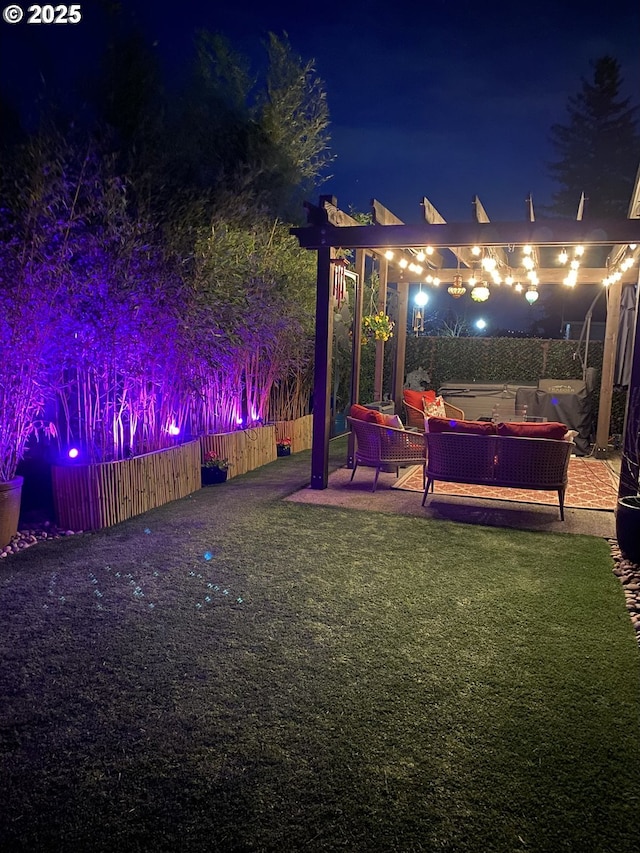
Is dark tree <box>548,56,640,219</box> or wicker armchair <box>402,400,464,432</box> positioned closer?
wicker armchair <box>402,400,464,432</box>

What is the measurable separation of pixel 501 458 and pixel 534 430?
1.17ft

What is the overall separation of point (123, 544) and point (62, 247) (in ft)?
7.05

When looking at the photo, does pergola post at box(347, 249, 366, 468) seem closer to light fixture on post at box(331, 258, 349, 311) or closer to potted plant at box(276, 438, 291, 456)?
light fixture on post at box(331, 258, 349, 311)

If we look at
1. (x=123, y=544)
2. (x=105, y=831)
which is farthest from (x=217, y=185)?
(x=105, y=831)

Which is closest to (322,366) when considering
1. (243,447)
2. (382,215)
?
(243,447)

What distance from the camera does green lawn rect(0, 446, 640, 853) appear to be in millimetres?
1911

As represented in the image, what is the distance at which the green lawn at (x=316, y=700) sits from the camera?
1911mm

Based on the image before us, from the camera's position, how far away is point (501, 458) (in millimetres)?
5371

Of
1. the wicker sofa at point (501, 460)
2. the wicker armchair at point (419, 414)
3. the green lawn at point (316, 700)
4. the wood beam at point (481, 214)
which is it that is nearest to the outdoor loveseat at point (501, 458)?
the wicker sofa at point (501, 460)

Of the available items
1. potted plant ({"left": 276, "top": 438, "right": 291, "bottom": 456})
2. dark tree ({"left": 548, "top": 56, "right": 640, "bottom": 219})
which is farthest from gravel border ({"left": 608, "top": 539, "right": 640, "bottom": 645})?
dark tree ({"left": 548, "top": 56, "right": 640, "bottom": 219})

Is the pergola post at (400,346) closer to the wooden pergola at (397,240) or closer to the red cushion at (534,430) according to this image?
the wooden pergola at (397,240)

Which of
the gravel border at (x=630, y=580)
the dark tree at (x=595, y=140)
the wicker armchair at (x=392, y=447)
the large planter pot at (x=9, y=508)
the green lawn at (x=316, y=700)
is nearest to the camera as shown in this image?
the green lawn at (x=316, y=700)

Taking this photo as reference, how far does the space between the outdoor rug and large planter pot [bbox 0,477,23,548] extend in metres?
3.56

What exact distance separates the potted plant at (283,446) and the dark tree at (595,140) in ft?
60.7
